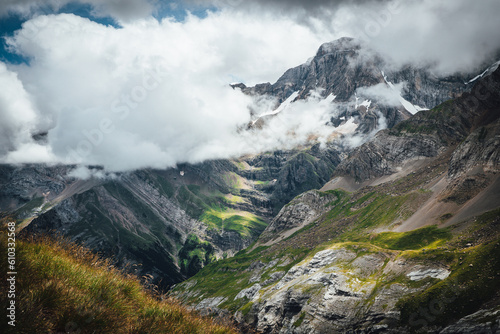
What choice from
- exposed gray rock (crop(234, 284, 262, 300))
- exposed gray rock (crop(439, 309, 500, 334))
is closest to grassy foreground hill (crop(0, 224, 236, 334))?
exposed gray rock (crop(439, 309, 500, 334))

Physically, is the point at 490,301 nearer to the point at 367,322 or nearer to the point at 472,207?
the point at 367,322

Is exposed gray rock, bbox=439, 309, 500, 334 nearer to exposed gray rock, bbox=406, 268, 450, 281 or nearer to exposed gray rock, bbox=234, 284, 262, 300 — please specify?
exposed gray rock, bbox=406, 268, 450, 281

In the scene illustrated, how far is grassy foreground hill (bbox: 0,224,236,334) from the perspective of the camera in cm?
586

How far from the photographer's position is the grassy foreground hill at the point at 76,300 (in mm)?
5863

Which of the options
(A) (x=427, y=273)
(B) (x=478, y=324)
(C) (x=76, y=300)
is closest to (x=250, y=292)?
(A) (x=427, y=273)

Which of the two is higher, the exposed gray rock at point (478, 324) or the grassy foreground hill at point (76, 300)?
the grassy foreground hill at point (76, 300)

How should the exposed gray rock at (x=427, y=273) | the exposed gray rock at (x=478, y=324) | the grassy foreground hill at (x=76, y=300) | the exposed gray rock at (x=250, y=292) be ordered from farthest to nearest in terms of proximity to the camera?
the exposed gray rock at (x=250, y=292)
the exposed gray rock at (x=427, y=273)
the exposed gray rock at (x=478, y=324)
the grassy foreground hill at (x=76, y=300)

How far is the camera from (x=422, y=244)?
136 metres

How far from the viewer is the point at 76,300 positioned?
6480 mm

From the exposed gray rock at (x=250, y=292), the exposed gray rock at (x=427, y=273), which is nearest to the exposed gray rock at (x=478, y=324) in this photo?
the exposed gray rock at (x=427, y=273)

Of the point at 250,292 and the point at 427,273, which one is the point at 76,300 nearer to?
the point at 427,273

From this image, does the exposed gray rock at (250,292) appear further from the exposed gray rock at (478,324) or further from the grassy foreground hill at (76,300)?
the grassy foreground hill at (76,300)

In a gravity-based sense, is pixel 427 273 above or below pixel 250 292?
above

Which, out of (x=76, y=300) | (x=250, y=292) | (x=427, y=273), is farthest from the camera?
(x=250, y=292)
